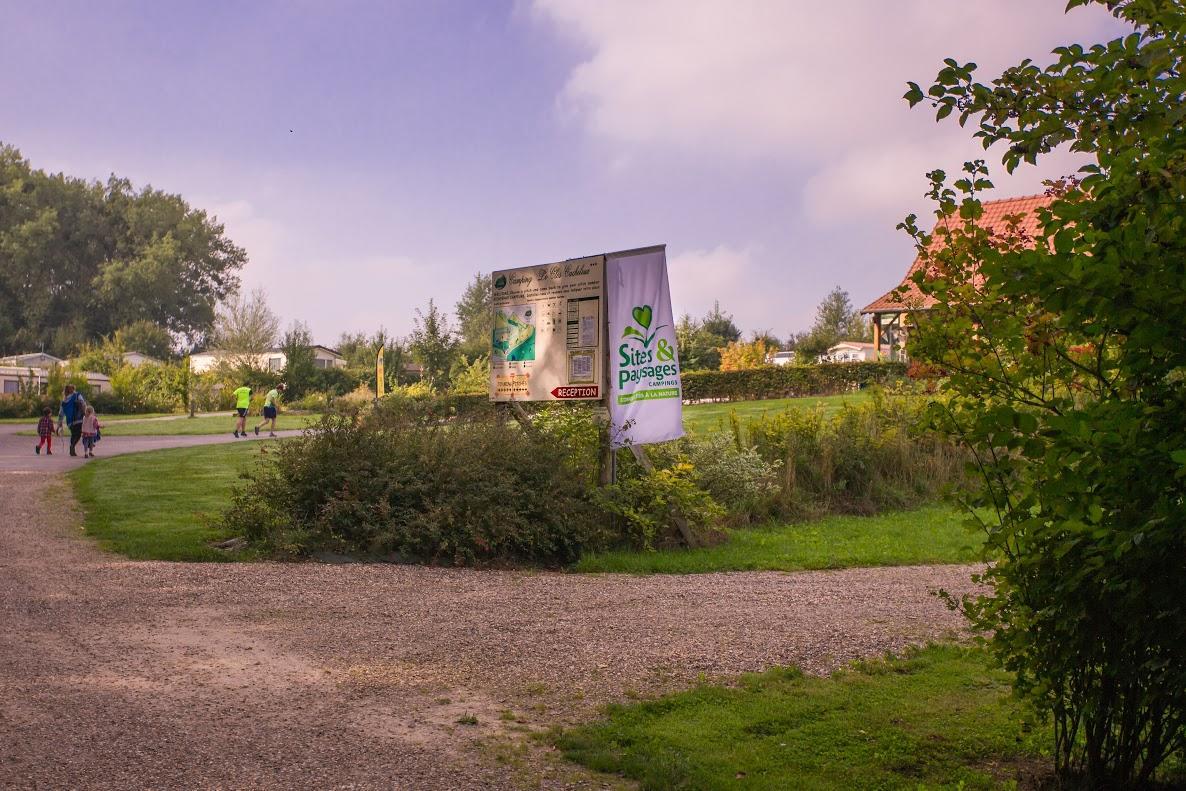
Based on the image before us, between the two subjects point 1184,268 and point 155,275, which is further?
point 155,275

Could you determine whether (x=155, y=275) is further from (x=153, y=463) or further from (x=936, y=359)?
(x=936, y=359)

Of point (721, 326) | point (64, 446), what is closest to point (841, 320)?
point (721, 326)

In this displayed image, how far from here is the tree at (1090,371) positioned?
2645 mm

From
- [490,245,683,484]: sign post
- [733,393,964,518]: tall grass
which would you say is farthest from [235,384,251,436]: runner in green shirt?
[490,245,683,484]: sign post

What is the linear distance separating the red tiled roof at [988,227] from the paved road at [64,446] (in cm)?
1553

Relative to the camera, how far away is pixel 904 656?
588cm

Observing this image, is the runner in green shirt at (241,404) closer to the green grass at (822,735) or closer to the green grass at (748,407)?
the green grass at (748,407)

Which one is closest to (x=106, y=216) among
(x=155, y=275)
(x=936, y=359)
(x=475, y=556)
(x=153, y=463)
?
(x=155, y=275)

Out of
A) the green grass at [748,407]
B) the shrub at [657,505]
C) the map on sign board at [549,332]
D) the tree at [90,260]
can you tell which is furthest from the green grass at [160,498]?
the tree at [90,260]

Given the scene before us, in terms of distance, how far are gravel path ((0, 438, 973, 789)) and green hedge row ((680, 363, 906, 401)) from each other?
2386 cm

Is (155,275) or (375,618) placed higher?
(155,275)

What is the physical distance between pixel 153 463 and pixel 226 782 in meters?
17.0

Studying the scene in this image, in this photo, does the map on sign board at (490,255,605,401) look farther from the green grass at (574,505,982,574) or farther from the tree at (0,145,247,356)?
the tree at (0,145,247,356)

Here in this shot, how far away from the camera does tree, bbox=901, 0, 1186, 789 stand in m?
2.64
